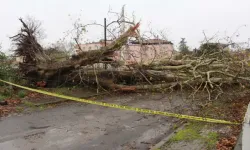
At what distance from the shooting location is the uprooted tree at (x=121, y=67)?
10.8 m

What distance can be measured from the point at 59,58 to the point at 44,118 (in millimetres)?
4853

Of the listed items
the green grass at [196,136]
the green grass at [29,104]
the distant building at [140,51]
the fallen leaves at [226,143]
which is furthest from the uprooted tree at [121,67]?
the fallen leaves at [226,143]

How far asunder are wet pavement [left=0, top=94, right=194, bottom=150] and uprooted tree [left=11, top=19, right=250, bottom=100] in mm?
2120

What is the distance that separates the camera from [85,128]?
6781 mm

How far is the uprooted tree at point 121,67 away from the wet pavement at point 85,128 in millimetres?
2120

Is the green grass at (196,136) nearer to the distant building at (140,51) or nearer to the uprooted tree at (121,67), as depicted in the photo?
the uprooted tree at (121,67)

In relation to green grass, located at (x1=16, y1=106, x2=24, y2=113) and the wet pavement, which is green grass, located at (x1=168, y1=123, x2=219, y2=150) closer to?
the wet pavement

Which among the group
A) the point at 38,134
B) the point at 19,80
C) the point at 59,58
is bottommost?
the point at 38,134

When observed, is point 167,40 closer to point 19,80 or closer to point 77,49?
point 77,49

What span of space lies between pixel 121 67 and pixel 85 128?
5167mm

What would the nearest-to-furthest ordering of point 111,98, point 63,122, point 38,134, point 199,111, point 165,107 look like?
point 38,134 → point 63,122 → point 199,111 → point 165,107 → point 111,98

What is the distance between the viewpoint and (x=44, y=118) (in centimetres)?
776

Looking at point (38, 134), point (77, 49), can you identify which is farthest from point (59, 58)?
point (38, 134)

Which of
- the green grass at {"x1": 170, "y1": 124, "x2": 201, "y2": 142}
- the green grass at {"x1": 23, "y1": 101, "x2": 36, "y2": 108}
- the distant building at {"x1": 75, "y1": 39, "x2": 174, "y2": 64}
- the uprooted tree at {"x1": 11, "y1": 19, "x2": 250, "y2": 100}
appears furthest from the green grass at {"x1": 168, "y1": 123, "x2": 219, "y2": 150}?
the distant building at {"x1": 75, "y1": 39, "x2": 174, "y2": 64}
